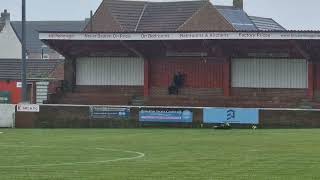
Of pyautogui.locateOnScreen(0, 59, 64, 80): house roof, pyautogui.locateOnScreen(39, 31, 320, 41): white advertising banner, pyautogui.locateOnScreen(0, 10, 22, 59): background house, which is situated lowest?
pyautogui.locateOnScreen(0, 59, 64, 80): house roof

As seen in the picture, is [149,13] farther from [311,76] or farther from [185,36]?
[311,76]

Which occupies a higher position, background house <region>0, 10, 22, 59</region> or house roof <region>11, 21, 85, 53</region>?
house roof <region>11, 21, 85, 53</region>

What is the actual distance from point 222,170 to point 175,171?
3.28 feet

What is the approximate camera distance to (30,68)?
75.0 metres

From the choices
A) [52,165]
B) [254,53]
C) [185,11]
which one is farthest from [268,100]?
[52,165]

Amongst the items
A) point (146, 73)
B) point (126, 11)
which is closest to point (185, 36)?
point (146, 73)

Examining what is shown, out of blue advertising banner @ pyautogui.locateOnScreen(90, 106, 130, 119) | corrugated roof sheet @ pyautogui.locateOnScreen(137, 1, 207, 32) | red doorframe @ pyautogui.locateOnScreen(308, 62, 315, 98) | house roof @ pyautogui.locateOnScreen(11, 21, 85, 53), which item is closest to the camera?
blue advertising banner @ pyautogui.locateOnScreen(90, 106, 130, 119)

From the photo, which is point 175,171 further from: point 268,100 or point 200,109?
point 268,100

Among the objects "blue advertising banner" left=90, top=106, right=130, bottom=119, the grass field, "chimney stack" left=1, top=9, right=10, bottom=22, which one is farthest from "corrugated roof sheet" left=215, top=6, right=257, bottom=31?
the grass field

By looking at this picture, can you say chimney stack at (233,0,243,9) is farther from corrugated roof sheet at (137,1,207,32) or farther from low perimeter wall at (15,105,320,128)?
low perimeter wall at (15,105,320,128)

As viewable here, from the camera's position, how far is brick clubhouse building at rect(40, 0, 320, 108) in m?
52.8

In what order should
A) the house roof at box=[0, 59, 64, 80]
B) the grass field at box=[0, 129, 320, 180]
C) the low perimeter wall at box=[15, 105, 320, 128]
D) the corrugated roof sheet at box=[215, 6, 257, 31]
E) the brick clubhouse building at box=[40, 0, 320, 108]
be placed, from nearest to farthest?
the grass field at box=[0, 129, 320, 180] → the low perimeter wall at box=[15, 105, 320, 128] → the brick clubhouse building at box=[40, 0, 320, 108] → the house roof at box=[0, 59, 64, 80] → the corrugated roof sheet at box=[215, 6, 257, 31]

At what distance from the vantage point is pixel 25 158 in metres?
21.3

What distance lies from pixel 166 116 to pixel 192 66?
11.4 m
